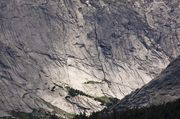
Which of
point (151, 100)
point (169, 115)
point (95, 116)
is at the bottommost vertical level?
point (169, 115)

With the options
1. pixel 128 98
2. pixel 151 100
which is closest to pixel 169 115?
pixel 151 100

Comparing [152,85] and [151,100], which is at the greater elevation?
[152,85]

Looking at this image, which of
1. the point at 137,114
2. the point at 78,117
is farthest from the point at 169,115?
the point at 78,117

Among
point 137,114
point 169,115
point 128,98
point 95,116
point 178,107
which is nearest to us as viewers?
point 169,115

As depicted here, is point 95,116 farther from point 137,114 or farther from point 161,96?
point 161,96

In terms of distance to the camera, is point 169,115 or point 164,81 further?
point 164,81

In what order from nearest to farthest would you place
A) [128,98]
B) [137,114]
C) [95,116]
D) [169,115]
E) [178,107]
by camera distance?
[169,115], [178,107], [137,114], [95,116], [128,98]

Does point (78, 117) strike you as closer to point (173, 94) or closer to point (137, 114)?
point (137, 114)
